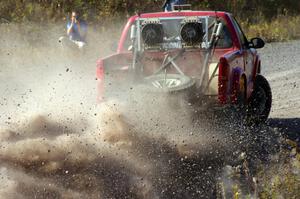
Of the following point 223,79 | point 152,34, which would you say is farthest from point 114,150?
point 152,34

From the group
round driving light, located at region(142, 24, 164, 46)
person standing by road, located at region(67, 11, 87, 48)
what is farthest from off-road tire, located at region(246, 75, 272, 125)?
person standing by road, located at region(67, 11, 87, 48)

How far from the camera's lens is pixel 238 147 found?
7863 millimetres

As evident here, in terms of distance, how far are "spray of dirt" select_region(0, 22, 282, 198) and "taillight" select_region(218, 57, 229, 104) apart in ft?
0.88

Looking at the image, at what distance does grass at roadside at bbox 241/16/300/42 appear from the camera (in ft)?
78.9

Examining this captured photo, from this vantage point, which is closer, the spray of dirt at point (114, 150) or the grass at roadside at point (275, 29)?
the spray of dirt at point (114, 150)

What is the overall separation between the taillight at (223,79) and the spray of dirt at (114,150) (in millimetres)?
Answer: 268

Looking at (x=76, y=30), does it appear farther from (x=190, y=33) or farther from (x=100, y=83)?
(x=100, y=83)

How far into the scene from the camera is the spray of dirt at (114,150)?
6453 mm

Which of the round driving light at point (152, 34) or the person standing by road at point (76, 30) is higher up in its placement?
the round driving light at point (152, 34)

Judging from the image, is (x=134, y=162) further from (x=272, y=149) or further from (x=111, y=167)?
(x=272, y=149)

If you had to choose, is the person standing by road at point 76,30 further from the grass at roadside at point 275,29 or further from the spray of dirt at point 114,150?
the spray of dirt at point 114,150

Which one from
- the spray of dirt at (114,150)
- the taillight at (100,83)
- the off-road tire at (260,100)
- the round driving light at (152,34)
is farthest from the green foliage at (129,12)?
the spray of dirt at (114,150)

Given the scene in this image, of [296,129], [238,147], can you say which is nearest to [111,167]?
[238,147]

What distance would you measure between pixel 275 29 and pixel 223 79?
58.1 feet
